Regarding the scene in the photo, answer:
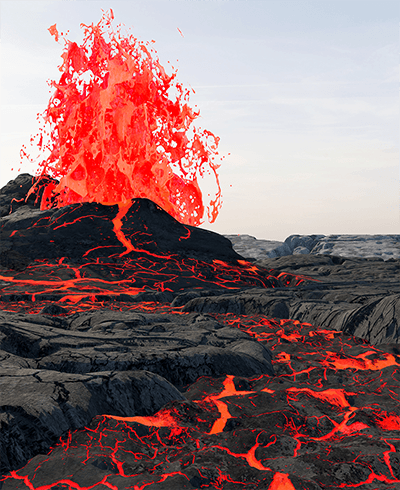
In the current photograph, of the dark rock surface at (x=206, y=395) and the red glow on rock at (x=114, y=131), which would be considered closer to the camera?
the dark rock surface at (x=206, y=395)

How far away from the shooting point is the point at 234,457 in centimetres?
217

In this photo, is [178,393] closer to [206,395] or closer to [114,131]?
[206,395]

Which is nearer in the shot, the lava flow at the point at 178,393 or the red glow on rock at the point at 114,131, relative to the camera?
the lava flow at the point at 178,393

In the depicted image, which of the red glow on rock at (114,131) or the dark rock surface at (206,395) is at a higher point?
the red glow on rock at (114,131)

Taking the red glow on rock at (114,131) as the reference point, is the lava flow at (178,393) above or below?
below

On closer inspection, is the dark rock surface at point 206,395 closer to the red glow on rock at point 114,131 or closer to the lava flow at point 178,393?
the lava flow at point 178,393

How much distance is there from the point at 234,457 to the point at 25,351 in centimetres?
222

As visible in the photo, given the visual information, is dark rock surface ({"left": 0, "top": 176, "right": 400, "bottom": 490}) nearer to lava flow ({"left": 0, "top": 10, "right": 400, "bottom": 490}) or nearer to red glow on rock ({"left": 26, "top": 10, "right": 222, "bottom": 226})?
lava flow ({"left": 0, "top": 10, "right": 400, "bottom": 490})

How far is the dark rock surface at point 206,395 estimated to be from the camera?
6.61 ft

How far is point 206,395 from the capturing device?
3.05 meters

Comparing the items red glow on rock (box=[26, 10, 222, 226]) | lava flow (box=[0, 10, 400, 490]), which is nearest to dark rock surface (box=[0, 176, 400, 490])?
lava flow (box=[0, 10, 400, 490])

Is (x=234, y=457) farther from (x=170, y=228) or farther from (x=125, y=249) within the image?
(x=170, y=228)

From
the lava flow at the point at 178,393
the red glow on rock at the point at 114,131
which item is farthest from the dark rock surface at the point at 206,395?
the red glow on rock at the point at 114,131

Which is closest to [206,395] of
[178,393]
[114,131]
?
[178,393]
